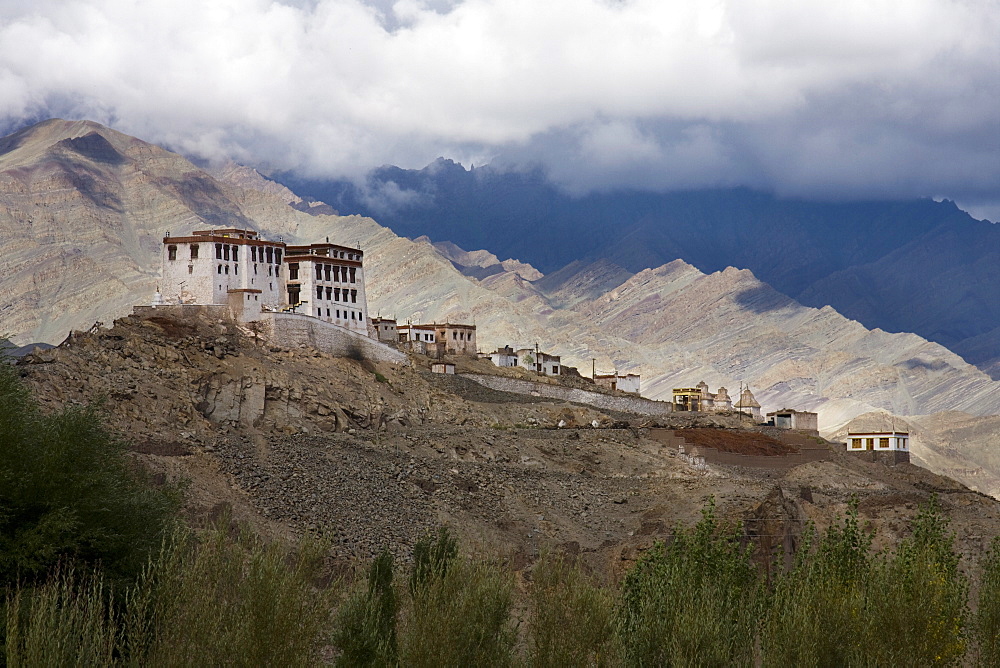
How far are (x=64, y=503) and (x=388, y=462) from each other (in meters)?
30.8

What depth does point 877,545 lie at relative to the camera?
5331 centimetres

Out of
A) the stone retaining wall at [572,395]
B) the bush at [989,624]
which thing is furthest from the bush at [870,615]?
the stone retaining wall at [572,395]

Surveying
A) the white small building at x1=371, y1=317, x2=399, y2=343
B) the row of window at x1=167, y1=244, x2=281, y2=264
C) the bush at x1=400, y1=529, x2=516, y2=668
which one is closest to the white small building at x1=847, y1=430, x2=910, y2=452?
the white small building at x1=371, y1=317, x2=399, y2=343

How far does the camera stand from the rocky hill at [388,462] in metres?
50.5

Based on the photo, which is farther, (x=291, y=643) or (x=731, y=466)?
(x=731, y=466)

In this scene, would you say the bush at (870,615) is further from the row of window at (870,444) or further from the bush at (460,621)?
the row of window at (870,444)

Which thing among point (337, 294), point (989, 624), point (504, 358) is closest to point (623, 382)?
point (504, 358)

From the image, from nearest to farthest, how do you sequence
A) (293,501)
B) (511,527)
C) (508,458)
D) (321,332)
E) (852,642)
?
1. (852,642)
2. (293,501)
3. (511,527)
4. (508,458)
5. (321,332)

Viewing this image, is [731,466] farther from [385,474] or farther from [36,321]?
[36,321]

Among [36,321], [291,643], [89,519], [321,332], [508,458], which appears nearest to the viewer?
[291,643]

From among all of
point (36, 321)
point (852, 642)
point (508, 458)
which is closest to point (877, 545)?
point (508, 458)

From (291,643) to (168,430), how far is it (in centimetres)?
3336

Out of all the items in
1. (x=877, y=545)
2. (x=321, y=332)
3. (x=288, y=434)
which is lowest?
(x=877, y=545)

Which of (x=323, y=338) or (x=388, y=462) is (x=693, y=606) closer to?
(x=388, y=462)
